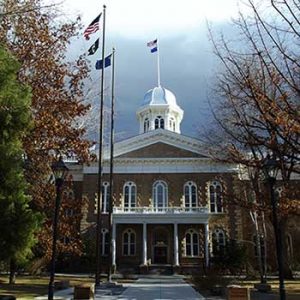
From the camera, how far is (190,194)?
46.9m

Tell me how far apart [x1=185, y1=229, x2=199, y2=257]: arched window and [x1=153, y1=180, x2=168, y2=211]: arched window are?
3705 mm

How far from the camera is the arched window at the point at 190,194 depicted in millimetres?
46750

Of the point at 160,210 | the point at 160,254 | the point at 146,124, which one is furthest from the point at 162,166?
the point at 146,124

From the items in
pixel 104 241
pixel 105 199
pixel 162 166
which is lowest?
pixel 104 241

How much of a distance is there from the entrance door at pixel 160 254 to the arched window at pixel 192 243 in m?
2.13

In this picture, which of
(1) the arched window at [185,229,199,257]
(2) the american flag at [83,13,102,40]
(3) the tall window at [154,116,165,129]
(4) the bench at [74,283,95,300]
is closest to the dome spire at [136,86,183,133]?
(3) the tall window at [154,116,165,129]

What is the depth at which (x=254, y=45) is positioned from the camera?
12102 mm

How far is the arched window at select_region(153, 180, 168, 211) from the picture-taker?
4656 centimetres

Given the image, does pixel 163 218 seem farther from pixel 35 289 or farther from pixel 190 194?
pixel 35 289

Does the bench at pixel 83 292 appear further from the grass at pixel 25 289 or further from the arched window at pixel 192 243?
the arched window at pixel 192 243

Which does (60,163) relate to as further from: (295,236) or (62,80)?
(295,236)

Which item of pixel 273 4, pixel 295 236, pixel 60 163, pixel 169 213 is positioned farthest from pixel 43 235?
pixel 295 236

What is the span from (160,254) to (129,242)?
10.6 ft

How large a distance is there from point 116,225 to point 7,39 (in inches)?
1138
